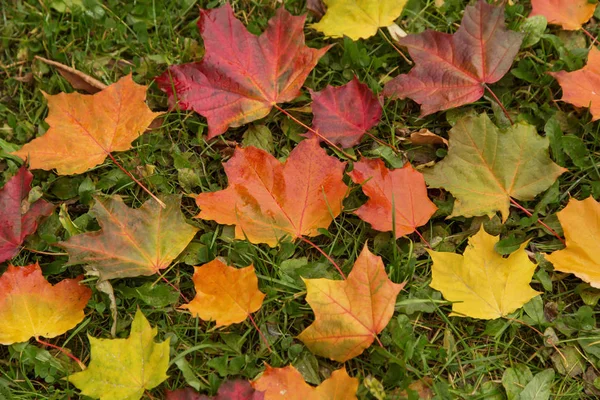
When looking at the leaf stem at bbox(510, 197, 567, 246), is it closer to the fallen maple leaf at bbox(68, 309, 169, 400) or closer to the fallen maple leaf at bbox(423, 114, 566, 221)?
the fallen maple leaf at bbox(423, 114, 566, 221)

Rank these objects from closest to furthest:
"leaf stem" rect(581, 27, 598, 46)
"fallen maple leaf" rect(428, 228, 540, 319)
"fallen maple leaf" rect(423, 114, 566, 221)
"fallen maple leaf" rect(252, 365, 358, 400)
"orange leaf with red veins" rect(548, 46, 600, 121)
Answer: "fallen maple leaf" rect(252, 365, 358, 400)
"fallen maple leaf" rect(428, 228, 540, 319)
"fallen maple leaf" rect(423, 114, 566, 221)
"orange leaf with red veins" rect(548, 46, 600, 121)
"leaf stem" rect(581, 27, 598, 46)

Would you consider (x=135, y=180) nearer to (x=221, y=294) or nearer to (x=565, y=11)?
(x=221, y=294)

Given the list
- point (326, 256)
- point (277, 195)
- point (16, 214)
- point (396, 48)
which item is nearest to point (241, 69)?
point (277, 195)

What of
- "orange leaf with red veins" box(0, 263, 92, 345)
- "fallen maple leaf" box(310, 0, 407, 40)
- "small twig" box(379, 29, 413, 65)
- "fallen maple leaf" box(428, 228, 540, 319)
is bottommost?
"orange leaf with red veins" box(0, 263, 92, 345)

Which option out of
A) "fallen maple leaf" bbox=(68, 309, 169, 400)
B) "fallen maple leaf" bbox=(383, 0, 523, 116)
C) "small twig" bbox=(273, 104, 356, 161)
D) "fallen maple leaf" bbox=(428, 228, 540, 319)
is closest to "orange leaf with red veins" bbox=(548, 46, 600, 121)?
"fallen maple leaf" bbox=(383, 0, 523, 116)

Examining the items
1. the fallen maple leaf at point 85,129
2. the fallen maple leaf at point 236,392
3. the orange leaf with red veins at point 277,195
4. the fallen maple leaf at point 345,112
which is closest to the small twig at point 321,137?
the fallen maple leaf at point 345,112

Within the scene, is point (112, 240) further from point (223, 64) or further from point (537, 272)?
point (537, 272)
